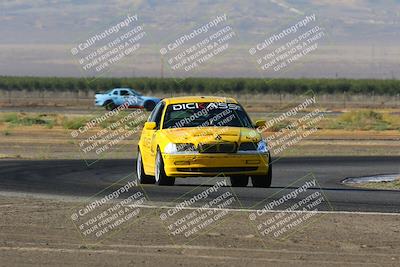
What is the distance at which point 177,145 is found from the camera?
18844mm

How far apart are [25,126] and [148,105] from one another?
14.8m

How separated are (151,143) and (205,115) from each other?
108cm

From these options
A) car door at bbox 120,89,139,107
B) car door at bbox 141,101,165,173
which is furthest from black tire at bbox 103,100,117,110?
car door at bbox 141,101,165,173

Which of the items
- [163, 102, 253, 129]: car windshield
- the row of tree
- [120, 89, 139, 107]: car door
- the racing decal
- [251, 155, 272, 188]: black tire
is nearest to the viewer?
[251, 155, 272, 188]: black tire

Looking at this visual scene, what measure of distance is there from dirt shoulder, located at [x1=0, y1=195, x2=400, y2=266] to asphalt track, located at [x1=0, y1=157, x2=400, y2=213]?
2.27m

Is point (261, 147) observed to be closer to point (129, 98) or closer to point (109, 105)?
point (129, 98)

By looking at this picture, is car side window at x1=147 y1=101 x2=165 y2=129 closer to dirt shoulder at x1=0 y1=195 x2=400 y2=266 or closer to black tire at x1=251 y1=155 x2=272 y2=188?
black tire at x1=251 y1=155 x2=272 y2=188

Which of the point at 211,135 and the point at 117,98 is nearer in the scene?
the point at 211,135

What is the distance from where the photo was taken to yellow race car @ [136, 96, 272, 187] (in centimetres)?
1872

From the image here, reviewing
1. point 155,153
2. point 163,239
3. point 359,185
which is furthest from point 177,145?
point 163,239
